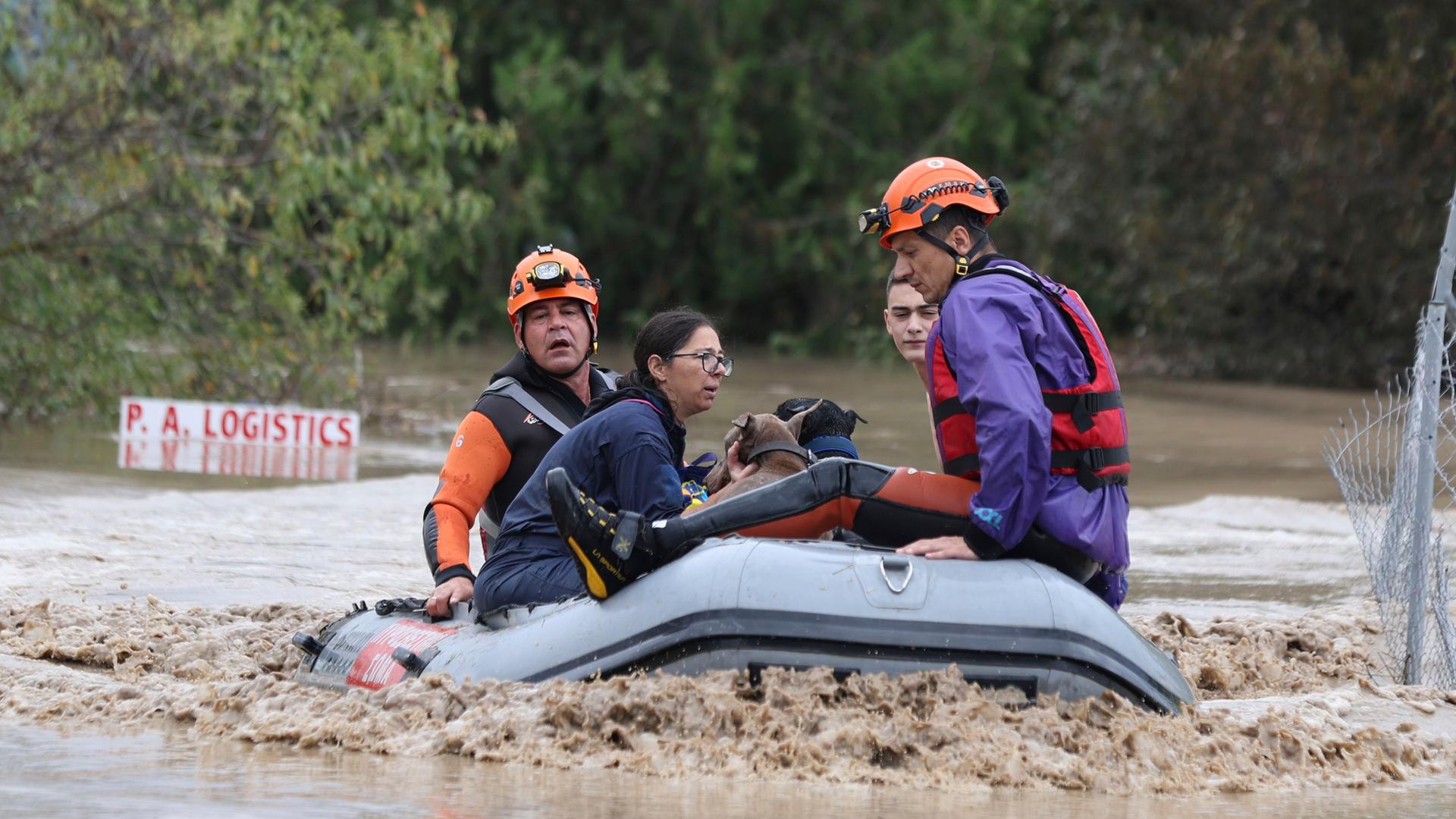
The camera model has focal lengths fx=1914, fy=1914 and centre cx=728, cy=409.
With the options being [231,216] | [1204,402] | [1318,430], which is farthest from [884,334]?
[231,216]

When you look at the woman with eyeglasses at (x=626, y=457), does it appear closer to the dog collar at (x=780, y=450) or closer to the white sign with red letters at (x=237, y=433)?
the dog collar at (x=780, y=450)

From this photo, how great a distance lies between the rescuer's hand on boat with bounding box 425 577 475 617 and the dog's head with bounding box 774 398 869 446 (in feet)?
3.70

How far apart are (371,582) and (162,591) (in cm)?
88

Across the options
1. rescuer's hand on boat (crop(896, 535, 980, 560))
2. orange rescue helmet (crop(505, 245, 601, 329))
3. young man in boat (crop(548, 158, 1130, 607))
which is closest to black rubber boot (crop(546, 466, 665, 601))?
young man in boat (crop(548, 158, 1130, 607))

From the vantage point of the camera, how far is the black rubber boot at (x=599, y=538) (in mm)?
5078

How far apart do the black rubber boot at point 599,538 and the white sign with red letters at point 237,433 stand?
7564 millimetres

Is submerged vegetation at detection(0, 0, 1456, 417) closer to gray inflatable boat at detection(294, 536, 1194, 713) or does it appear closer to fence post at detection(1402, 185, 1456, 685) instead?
gray inflatable boat at detection(294, 536, 1194, 713)

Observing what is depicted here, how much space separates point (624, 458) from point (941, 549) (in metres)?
0.94

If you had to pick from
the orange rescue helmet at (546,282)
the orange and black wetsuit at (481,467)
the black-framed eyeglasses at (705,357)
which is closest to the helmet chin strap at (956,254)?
the black-framed eyeglasses at (705,357)

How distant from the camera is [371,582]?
830 cm

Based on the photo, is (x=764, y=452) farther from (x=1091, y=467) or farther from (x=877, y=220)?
(x=1091, y=467)

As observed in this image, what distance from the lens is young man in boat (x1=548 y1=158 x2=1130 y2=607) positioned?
16.5 ft

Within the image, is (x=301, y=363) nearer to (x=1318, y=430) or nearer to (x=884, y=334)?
(x=1318, y=430)

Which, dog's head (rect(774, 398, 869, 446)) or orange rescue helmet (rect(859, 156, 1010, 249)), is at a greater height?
orange rescue helmet (rect(859, 156, 1010, 249))
